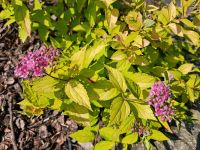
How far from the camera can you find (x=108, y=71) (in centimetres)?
190

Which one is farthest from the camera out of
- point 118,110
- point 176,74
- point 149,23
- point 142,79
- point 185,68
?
point 185,68

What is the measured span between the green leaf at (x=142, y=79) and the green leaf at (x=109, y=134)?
358mm

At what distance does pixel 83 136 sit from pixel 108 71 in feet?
1.99

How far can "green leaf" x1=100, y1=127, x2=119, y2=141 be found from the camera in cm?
227

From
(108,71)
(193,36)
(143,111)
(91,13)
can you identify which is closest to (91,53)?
(108,71)

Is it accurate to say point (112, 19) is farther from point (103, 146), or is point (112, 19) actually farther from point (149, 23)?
point (103, 146)

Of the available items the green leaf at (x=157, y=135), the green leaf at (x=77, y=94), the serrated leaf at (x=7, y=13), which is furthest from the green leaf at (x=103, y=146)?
the serrated leaf at (x=7, y=13)

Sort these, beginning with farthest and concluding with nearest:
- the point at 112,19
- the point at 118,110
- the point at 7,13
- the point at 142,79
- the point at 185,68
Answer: the point at 185,68, the point at 7,13, the point at 112,19, the point at 142,79, the point at 118,110

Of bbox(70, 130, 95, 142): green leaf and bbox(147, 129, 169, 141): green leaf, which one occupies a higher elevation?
bbox(70, 130, 95, 142): green leaf

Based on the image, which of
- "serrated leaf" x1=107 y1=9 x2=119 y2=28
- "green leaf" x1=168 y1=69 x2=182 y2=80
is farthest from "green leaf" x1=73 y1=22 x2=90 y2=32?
"green leaf" x1=168 y1=69 x2=182 y2=80

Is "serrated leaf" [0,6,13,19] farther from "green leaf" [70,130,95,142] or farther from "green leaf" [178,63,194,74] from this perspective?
"green leaf" [178,63,194,74]

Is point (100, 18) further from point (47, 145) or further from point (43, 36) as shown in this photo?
point (47, 145)

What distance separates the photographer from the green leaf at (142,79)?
7.09 feet

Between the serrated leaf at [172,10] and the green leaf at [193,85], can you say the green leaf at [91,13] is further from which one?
the green leaf at [193,85]
